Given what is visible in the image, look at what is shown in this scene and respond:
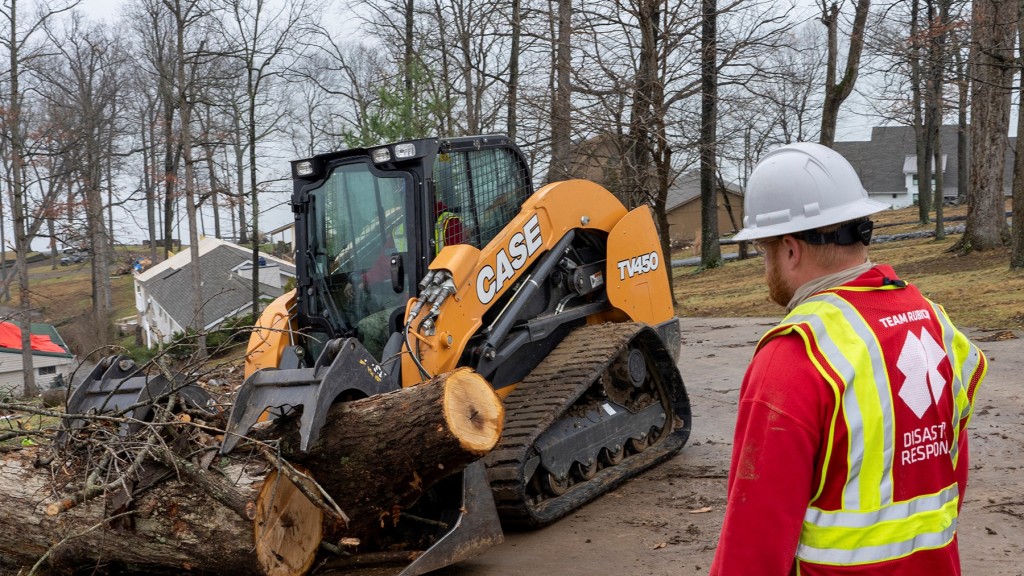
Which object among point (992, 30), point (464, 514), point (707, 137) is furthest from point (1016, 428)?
point (707, 137)

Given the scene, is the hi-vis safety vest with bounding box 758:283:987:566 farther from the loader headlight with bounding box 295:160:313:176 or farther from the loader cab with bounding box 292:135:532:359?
the loader headlight with bounding box 295:160:313:176

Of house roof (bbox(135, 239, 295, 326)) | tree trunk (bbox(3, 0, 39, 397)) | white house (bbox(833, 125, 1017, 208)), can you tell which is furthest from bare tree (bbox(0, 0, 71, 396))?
white house (bbox(833, 125, 1017, 208))

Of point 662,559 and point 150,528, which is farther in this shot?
point 662,559

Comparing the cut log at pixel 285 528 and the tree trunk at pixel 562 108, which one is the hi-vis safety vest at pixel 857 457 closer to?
the cut log at pixel 285 528

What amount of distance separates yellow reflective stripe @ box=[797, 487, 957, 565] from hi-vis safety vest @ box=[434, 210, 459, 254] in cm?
450

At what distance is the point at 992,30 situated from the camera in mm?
15570

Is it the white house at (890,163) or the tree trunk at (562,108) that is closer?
the tree trunk at (562,108)

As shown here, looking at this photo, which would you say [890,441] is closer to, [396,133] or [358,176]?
[358,176]

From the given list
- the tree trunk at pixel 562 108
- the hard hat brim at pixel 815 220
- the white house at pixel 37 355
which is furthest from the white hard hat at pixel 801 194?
the white house at pixel 37 355

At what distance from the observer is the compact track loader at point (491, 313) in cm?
602

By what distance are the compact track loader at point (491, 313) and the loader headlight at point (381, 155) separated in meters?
0.01

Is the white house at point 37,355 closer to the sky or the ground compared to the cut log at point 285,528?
closer to the ground

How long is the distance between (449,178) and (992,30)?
12483mm

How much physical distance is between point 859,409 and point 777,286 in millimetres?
410
